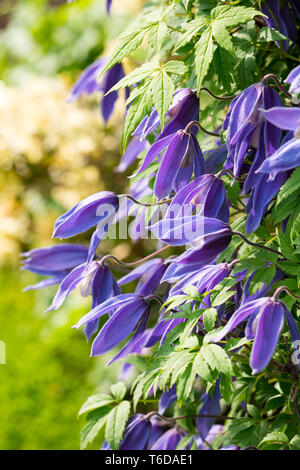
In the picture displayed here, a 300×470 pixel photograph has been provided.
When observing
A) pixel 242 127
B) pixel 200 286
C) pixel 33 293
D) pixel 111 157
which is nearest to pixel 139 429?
pixel 200 286

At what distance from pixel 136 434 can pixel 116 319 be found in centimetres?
28

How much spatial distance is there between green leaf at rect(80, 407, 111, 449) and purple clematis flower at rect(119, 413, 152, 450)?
5cm

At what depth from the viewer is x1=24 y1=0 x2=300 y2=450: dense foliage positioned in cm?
81

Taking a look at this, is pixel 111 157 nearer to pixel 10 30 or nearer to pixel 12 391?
pixel 12 391

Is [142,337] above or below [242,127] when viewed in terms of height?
below

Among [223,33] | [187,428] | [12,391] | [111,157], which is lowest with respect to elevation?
[12,391]

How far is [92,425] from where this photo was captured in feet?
3.54

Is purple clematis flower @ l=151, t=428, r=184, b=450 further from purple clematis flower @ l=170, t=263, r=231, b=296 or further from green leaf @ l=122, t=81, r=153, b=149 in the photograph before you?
green leaf @ l=122, t=81, r=153, b=149

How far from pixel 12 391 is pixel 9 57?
2.51 m

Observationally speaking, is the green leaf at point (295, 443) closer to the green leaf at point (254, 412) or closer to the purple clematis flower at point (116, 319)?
the green leaf at point (254, 412)

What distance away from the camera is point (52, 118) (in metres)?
2.79

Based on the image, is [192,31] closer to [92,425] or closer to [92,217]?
[92,217]

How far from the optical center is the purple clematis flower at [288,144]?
0.67 metres
